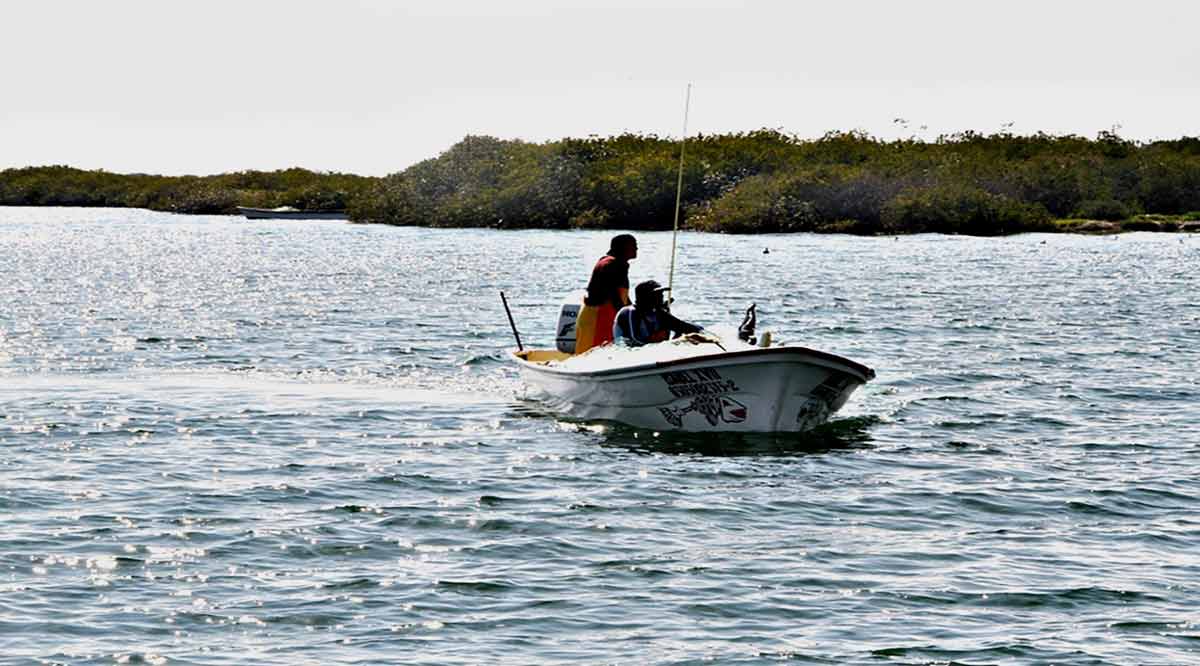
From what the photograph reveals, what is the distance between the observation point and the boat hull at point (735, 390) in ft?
60.2

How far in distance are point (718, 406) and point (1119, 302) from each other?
3132cm

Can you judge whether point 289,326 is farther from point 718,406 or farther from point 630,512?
point 630,512

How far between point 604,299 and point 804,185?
9995 centimetres

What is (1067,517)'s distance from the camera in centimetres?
1505

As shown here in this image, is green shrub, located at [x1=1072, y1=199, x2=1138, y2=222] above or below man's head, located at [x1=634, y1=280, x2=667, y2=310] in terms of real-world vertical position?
above

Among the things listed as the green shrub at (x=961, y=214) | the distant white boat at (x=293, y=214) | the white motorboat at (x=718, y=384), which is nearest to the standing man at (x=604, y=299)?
the white motorboat at (x=718, y=384)

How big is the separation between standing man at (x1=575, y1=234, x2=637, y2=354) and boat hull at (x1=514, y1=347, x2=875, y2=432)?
1.59m

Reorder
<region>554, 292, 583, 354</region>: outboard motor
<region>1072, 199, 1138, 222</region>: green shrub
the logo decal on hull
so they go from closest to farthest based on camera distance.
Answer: the logo decal on hull → <region>554, 292, 583, 354</region>: outboard motor → <region>1072, 199, 1138, 222</region>: green shrub

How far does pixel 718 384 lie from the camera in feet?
61.2

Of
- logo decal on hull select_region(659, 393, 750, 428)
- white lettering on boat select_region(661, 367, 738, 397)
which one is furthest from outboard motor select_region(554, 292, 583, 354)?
white lettering on boat select_region(661, 367, 738, 397)

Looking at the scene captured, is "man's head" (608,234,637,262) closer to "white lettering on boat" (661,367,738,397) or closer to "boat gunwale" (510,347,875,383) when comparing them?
"boat gunwale" (510,347,875,383)

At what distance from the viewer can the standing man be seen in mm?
21250

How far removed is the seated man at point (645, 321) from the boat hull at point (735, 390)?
782mm

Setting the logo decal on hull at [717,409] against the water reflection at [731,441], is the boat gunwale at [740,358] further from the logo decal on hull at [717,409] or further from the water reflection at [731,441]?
the water reflection at [731,441]
